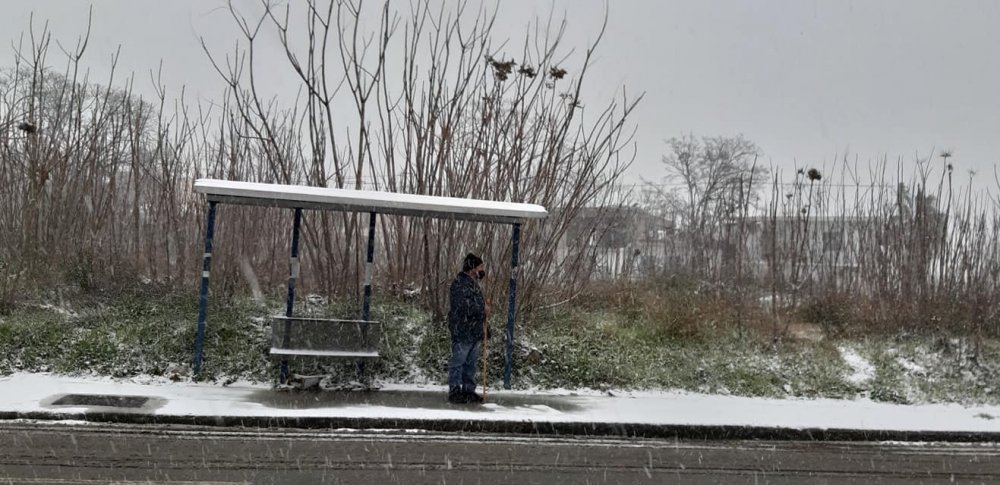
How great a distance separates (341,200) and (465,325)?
1.99 metres

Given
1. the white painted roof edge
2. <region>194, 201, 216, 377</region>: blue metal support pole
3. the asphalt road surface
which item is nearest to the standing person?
the white painted roof edge

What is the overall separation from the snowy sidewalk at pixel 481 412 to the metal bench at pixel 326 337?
0.48m

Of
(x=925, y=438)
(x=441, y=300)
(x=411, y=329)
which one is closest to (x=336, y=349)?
(x=411, y=329)

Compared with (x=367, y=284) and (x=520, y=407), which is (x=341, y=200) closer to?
(x=367, y=284)

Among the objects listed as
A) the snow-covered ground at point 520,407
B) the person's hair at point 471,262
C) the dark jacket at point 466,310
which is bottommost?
the snow-covered ground at point 520,407

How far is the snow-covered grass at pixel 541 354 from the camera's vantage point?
36.7 ft

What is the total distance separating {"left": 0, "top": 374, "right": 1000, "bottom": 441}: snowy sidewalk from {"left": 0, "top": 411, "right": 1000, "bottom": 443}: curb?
0.01m

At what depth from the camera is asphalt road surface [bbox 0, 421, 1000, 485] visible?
21.0ft

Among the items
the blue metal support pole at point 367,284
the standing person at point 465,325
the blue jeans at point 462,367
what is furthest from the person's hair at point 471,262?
the blue metal support pole at point 367,284

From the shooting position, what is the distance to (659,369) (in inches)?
488

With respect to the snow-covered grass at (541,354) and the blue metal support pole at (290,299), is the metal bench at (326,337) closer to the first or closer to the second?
the blue metal support pole at (290,299)

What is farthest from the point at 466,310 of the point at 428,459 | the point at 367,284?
the point at 428,459

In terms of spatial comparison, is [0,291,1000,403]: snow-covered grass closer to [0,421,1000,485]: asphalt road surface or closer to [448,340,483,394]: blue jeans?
[448,340,483,394]: blue jeans

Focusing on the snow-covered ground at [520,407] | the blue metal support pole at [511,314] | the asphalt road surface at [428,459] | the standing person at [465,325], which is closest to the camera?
the asphalt road surface at [428,459]
